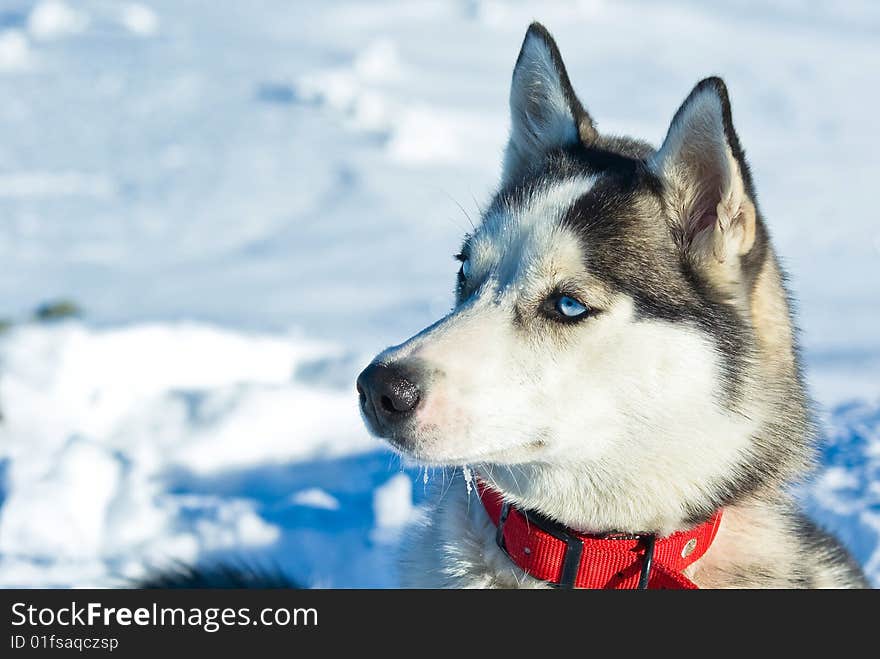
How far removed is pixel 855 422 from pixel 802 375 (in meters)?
3.39

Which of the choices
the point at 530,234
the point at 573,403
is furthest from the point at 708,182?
the point at 573,403

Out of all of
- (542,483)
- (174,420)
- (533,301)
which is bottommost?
(174,420)

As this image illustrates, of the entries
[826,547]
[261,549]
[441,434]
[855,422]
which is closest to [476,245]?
[441,434]

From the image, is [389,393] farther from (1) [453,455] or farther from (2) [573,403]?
(2) [573,403]

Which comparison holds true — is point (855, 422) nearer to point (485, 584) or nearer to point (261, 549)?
point (261, 549)

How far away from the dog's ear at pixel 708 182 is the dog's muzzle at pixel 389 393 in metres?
0.90

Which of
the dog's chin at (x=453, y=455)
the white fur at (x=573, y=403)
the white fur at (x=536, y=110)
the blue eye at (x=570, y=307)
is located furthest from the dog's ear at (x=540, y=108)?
the dog's chin at (x=453, y=455)

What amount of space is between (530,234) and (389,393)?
2.19 ft

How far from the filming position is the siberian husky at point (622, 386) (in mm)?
2469

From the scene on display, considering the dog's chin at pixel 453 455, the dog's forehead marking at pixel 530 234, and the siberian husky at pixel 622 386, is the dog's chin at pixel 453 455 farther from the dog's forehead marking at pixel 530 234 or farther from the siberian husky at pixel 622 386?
the dog's forehead marking at pixel 530 234

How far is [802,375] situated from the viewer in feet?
9.59

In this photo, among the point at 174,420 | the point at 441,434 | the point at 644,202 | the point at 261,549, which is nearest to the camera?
the point at 441,434

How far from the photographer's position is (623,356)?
2.53m

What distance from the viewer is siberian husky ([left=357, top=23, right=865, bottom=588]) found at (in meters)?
2.47
